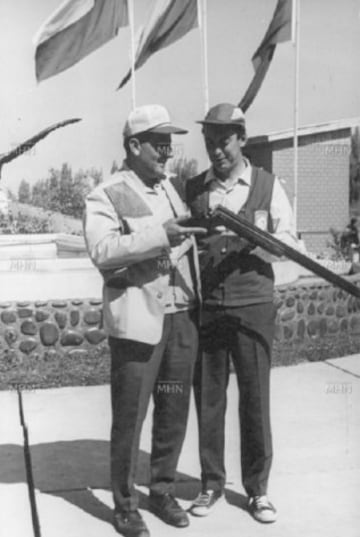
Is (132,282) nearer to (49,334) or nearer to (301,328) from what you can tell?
(49,334)

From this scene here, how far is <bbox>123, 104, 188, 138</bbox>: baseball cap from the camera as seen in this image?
12.1 feet

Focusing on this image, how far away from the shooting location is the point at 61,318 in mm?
6988

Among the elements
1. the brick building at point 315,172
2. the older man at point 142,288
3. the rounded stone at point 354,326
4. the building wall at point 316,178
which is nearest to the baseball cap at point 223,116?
the older man at point 142,288

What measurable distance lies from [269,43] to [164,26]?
6.30 feet

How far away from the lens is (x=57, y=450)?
16.5 ft

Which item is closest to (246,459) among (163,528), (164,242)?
(163,528)

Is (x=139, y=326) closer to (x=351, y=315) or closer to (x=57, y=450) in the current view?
(x=57, y=450)

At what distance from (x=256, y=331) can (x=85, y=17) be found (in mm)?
6187

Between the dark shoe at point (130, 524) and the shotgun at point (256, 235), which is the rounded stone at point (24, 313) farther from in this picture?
the shotgun at point (256, 235)

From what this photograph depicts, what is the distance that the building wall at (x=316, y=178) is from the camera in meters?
23.5

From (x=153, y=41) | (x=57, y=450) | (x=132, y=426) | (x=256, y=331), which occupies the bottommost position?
(x=57, y=450)

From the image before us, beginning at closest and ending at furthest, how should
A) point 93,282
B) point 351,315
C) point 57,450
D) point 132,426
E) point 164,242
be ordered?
point 164,242 → point 132,426 → point 57,450 → point 93,282 → point 351,315

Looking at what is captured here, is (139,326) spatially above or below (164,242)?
below

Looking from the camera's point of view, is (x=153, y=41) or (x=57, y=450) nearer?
(x=57, y=450)
